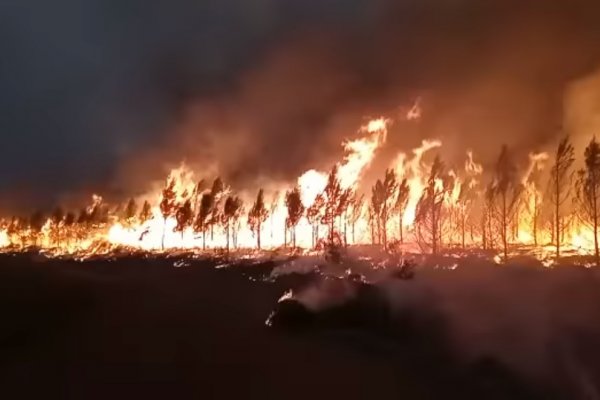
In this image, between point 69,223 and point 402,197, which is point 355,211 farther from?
point 69,223

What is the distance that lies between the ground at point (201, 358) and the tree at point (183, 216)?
246 feet

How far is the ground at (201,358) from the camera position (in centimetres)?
1692

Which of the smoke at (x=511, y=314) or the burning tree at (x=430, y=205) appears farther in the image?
the burning tree at (x=430, y=205)

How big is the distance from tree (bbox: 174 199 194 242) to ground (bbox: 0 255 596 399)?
2950 inches

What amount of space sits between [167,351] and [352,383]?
23.8 feet

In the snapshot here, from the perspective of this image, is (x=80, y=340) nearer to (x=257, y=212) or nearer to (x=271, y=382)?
(x=271, y=382)

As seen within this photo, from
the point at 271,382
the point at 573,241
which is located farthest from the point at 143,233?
the point at 271,382

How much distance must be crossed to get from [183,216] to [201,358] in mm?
86736

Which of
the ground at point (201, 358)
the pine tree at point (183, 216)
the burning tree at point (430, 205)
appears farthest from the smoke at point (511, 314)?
the pine tree at point (183, 216)

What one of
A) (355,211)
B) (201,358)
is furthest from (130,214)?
(201,358)

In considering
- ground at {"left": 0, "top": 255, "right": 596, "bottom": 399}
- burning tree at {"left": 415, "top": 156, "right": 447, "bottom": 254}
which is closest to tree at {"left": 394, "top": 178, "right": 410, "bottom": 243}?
burning tree at {"left": 415, "top": 156, "right": 447, "bottom": 254}

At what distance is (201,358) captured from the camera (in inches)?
785

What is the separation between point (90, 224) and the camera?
12950 cm

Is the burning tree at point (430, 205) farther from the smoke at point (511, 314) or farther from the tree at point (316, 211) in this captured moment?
the smoke at point (511, 314)
